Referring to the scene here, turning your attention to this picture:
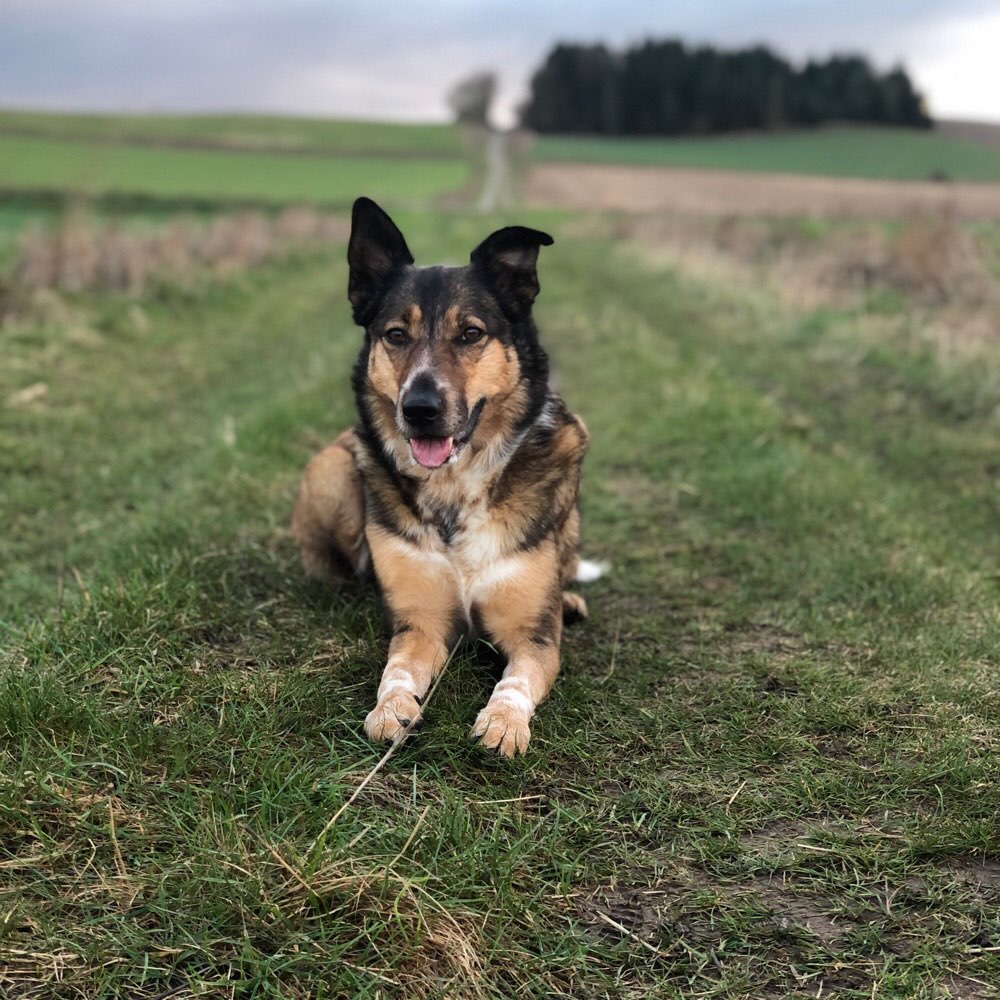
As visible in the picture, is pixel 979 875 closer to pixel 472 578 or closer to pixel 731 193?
pixel 472 578

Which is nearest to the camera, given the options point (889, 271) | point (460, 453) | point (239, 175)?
point (460, 453)

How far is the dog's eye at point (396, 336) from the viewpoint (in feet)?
13.0

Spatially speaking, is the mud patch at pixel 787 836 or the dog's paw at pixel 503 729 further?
the dog's paw at pixel 503 729

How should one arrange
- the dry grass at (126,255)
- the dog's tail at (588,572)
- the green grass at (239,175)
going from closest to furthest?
the dog's tail at (588,572) → the dry grass at (126,255) → the green grass at (239,175)

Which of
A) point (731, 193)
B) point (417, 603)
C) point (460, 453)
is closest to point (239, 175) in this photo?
point (731, 193)

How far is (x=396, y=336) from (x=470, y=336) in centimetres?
31

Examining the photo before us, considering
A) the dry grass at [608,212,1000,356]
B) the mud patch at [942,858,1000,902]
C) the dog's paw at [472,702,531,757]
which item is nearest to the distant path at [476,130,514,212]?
the dry grass at [608,212,1000,356]

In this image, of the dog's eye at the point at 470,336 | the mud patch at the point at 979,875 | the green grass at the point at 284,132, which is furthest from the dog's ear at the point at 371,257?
the green grass at the point at 284,132

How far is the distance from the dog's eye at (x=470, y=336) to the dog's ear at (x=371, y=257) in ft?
1.71

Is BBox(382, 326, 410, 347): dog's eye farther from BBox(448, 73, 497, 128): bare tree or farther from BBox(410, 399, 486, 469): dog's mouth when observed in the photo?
BBox(448, 73, 497, 128): bare tree

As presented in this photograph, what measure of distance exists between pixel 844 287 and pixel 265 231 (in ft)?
45.3

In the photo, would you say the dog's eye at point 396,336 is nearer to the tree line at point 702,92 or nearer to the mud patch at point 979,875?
the mud patch at point 979,875

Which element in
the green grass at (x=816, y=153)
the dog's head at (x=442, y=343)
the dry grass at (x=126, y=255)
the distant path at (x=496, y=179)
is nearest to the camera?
the dog's head at (x=442, y=343)

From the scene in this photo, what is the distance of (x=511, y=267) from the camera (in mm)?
4176
